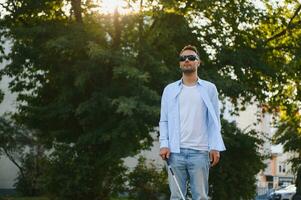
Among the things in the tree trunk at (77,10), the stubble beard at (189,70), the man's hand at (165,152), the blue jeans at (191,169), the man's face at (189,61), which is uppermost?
the tree trunk at (77,10)

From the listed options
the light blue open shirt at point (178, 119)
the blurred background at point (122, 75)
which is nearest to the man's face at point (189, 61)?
the light blue open shirt at point (178, 119)

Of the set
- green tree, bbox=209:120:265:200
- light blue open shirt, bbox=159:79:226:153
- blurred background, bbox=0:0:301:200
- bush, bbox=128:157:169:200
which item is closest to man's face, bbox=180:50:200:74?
light blue open shirt, bbox=159:79:226:153

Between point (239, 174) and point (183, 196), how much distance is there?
1570 centimetres

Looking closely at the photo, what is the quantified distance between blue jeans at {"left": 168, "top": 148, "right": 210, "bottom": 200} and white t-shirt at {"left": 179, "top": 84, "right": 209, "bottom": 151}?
0.26ft

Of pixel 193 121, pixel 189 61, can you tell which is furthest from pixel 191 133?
pixel 189 61

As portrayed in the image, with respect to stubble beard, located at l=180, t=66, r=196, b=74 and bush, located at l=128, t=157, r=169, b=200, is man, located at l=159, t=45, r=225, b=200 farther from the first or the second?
bush, located at l=128, t=157, r=169, b=200

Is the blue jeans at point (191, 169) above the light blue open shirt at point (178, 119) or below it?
below

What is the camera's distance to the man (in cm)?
623

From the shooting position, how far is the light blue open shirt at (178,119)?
20.5 feet

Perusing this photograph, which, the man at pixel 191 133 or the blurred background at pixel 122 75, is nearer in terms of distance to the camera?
the man at pixel 191 133

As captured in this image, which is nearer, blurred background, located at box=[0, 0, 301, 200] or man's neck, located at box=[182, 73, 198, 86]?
man's neck, located at box=[182, 73, 198, 86]

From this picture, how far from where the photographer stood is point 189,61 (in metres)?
6.30

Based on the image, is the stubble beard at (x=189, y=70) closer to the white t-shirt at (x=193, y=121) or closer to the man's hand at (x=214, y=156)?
the white t-shirt at (x=193, y=121)

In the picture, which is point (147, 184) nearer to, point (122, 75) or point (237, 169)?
point (237, 169)
